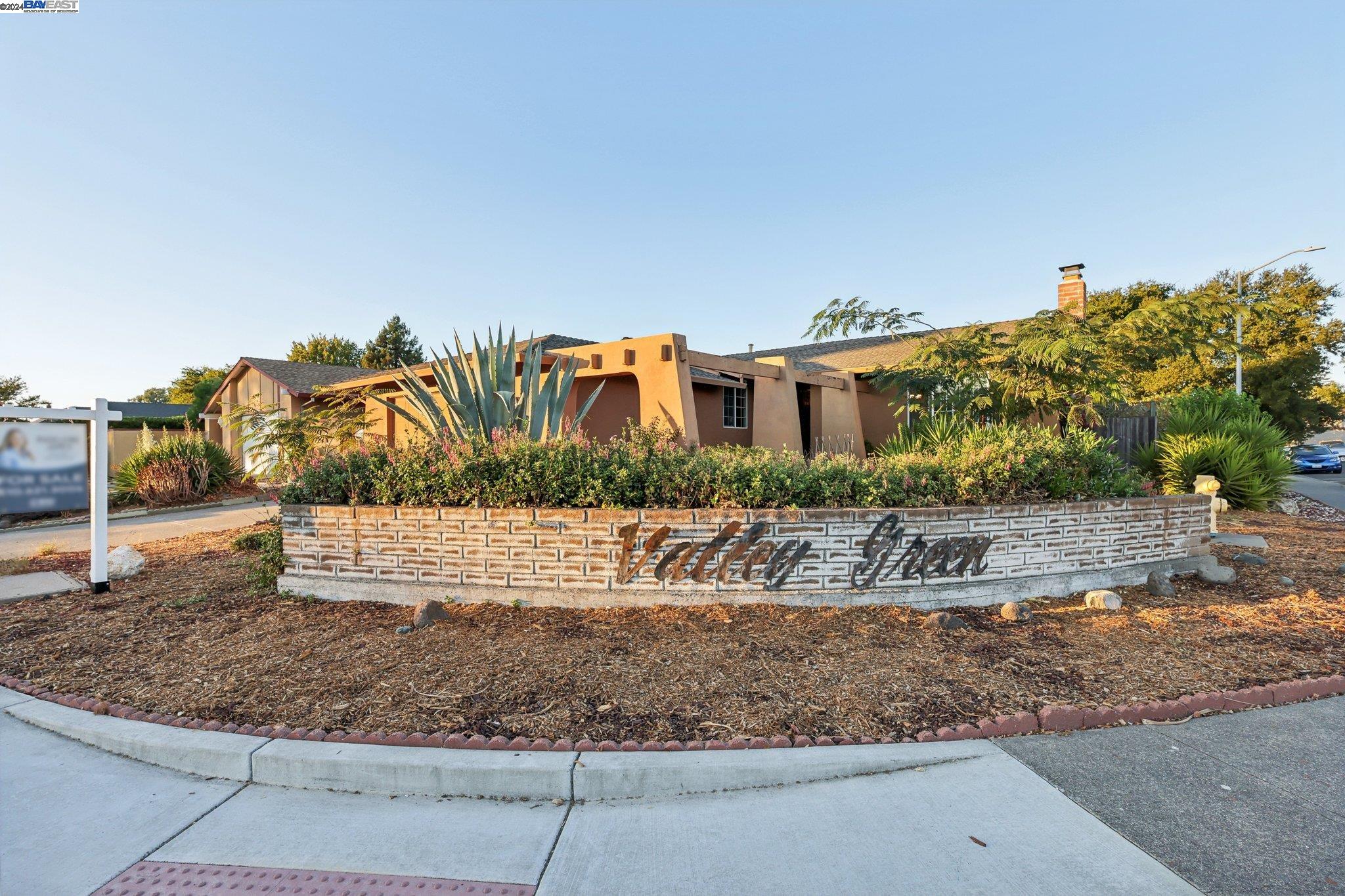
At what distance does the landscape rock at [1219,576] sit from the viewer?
251 inches

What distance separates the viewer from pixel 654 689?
3.74 m

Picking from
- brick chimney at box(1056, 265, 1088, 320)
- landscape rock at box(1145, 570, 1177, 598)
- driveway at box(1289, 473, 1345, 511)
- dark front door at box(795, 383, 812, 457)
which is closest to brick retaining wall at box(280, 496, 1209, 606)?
landscape rock at box(1145, 570, 1177, 598)

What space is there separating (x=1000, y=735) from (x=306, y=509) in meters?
5.84

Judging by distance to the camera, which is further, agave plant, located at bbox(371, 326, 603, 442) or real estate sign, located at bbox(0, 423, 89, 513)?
agave plant, located at bbox(371, 326, 603, 442)

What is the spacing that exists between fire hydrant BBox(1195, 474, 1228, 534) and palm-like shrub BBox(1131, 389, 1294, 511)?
0.64 ft

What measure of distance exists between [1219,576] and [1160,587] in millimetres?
1011

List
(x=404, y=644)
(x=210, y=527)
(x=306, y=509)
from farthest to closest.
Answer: (x=210, y=527)
(x=306, y=509)
(x=404, y=644)

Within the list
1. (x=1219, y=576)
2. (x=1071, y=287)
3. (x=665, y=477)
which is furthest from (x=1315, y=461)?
(x=665, y=477)

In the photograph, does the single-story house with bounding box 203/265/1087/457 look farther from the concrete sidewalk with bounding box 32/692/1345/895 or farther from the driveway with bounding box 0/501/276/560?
the concrete sidewalk with bounding box 32/692/1345/895

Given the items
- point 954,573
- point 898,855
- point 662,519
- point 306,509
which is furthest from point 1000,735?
point 306,509

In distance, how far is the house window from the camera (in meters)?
16.8

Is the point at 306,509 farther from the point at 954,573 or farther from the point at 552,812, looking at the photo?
the point at 954,573

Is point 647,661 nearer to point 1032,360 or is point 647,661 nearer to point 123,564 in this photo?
point 123,564

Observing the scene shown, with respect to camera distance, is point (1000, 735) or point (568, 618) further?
point (568, 618)
